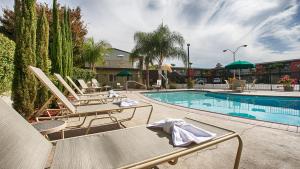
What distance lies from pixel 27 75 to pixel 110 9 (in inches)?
320

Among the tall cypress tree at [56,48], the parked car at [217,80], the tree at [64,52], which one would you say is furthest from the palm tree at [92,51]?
the parked car at [217,80]

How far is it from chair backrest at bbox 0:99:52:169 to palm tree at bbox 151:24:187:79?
18796mm

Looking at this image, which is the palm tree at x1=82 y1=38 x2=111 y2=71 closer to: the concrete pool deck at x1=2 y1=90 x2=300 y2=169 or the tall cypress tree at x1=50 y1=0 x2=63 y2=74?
the tall cypress tree at x1=50 y1=0 x2=63 y2=74

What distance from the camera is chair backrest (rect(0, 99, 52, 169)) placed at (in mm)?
1197

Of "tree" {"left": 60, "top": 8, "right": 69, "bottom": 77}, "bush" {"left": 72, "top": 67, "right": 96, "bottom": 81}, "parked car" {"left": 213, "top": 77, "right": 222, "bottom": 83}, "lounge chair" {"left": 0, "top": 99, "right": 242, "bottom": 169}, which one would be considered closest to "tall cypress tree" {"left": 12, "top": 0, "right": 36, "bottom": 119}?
"lounge chair" {"left": 0, "top": 99, "right": 242, "bottom": 169}

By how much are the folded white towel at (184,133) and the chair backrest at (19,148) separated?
1330 mm

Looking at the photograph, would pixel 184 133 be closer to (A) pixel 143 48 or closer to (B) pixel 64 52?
(B) pixel 64 52

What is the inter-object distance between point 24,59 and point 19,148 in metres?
4.20

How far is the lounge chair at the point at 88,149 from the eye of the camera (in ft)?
4.41

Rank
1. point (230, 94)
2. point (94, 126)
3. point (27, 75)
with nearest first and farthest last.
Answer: point (94, 126) < point (27, 75) < point (230, 94)

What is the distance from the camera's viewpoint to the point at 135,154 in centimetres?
171

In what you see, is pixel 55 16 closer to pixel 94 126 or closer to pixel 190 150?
pixel 94 126

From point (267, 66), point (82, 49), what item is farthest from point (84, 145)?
point (267, 66)

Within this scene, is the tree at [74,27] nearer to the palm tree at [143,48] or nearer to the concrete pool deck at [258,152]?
the palm tree at [143,48]
